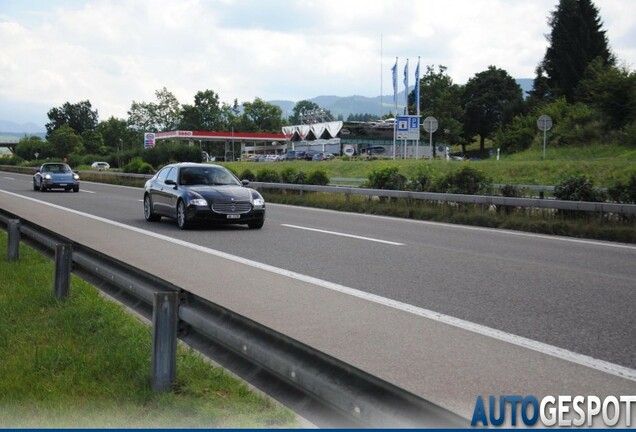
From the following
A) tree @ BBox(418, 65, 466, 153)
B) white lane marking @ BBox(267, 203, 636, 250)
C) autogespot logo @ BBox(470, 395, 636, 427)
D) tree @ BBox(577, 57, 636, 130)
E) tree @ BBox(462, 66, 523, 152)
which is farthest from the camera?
tree @ BBox(462, 66, 523, 152)

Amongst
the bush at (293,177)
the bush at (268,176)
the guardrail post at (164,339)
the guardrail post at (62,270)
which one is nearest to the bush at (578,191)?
the guardrail post at (62,270)

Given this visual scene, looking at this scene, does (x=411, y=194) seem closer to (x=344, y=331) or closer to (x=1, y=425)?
(x=344, y=331)

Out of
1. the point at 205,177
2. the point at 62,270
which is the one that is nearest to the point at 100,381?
the point at 62,270

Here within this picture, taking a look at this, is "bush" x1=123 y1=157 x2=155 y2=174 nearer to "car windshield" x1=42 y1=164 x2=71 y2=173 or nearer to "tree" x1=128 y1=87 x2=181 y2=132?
"car windshield" x1=42 y1=164 x2=71 y2=173

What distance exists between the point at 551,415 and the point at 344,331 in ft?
9.88

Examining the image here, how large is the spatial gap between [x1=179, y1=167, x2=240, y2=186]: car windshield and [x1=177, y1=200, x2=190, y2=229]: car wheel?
0.85 metres

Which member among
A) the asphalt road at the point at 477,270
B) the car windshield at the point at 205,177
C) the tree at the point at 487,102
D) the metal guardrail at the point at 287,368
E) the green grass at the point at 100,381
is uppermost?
the tree at the point at 487,102

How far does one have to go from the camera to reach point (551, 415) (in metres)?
3.73

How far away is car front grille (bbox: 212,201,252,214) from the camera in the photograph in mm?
15930

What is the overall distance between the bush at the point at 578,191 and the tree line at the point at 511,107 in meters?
22.4

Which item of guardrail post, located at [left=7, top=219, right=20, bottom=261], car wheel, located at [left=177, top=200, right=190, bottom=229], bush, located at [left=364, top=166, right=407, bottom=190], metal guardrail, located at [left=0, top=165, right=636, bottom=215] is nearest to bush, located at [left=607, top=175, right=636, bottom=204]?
metal guardrail, located at [left=0, top=165, right=636, bottom=215]

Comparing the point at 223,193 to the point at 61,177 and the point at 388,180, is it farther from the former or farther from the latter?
the point at 61,177

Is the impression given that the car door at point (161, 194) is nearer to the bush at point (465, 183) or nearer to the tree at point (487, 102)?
the bush at point (465, 183)

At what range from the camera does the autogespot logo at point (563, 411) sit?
3164mm
